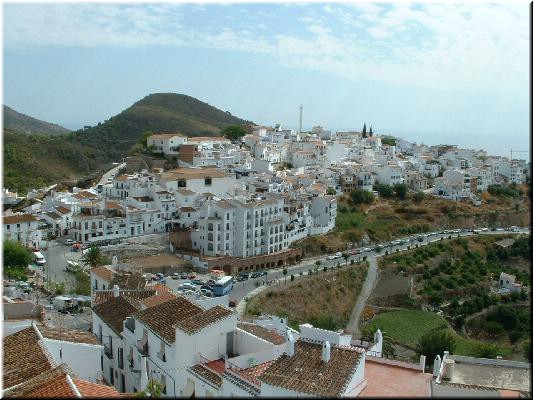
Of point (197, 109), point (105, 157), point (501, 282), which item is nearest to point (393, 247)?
point (501, 282)

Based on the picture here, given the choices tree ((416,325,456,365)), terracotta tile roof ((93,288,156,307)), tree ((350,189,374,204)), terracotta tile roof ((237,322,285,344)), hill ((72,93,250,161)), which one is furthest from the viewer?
hill ((72,93,250,161))

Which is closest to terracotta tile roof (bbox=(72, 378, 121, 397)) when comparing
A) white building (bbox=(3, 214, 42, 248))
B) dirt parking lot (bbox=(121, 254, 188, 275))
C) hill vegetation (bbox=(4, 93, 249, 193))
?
dirt parking lot (bbox=(121, 254, 188, 275))

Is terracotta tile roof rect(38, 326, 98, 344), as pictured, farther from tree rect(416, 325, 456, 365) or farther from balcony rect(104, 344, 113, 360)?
tree rect(416, 325, 456, 365)

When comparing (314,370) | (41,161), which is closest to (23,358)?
(314,370)

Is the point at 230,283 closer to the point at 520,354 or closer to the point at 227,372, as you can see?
the point at 520,354

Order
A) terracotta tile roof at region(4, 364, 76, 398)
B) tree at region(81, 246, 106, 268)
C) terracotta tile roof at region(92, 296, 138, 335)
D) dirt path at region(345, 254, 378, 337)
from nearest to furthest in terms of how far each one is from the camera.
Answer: terracotta tile roof at region(4, 364, 76, 398)
terracotta tile roof at region(92, 296, 138, 335)
tree at region(81, 246, 106, 268)
dirt path at region(345, 254, 378, 337)

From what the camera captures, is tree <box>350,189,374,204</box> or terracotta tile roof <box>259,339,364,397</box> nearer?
terracotta tile roof <box>259,339,364,397</box>

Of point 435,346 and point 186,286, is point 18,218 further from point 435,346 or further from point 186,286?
point 435,346
